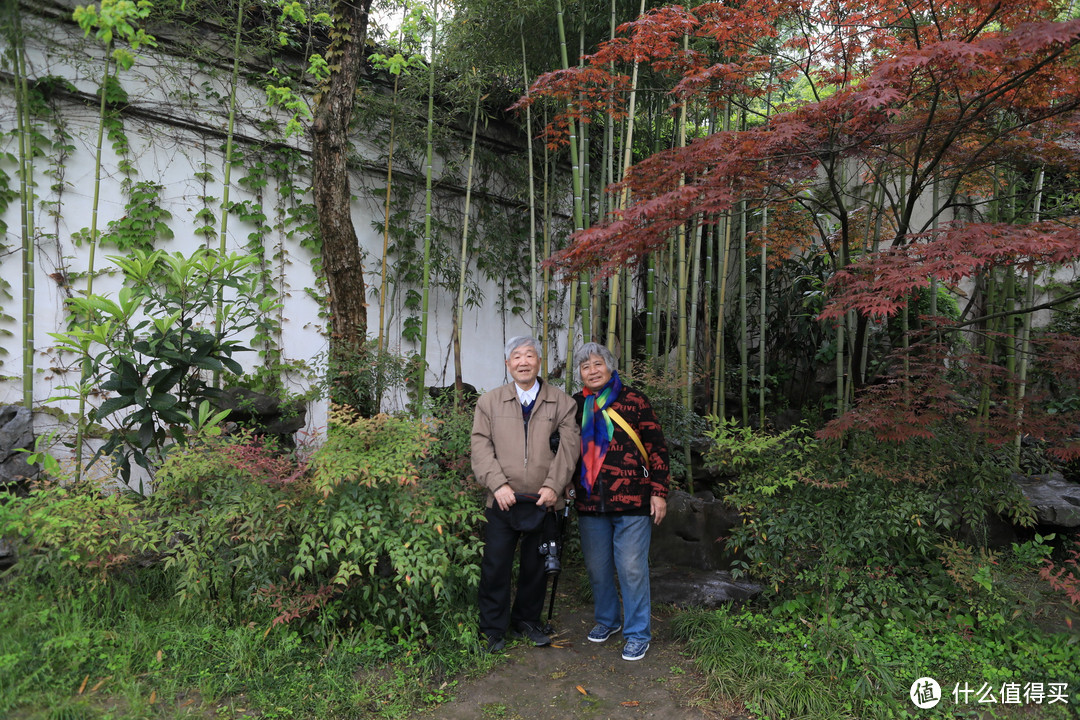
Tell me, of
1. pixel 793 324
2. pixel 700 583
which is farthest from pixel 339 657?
pixel 793 324

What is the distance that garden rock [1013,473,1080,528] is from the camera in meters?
3.39

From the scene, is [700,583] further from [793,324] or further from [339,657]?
[793,324]

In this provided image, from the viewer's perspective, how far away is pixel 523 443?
2545mm

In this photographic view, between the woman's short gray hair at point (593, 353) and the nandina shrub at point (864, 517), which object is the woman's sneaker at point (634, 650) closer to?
the nandina shrub at point (864, 517)

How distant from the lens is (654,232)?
110 inches

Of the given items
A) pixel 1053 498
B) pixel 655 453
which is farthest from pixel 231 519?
pixel 1053 498

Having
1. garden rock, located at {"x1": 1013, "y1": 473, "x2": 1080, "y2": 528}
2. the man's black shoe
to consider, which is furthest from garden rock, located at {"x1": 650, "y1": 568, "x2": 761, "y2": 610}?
garden rock, located at {"x1": 1013, "y1": 473, "x2": 1080, "y2": 528}

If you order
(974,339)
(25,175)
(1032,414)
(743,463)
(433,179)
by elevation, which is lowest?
(743,463)

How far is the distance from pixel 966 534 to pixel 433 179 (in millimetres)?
4562

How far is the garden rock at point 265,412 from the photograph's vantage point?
3.94 m

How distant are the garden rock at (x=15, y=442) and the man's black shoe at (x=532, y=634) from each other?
2475mm

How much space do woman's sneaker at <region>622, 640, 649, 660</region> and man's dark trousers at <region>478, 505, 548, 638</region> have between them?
432mm

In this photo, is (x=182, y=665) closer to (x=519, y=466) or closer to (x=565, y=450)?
(x=519, y=466)

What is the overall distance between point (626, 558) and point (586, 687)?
494 mm
